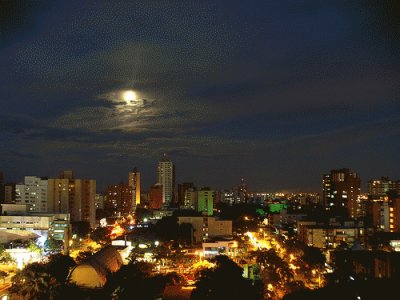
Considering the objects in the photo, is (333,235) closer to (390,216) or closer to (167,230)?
(390,216)

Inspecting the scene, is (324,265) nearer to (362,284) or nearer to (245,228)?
(362,284)

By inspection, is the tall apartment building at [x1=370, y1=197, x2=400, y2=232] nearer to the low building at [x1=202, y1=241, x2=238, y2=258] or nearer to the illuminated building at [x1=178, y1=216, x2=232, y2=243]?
the illuminated building at [x1=178, y1=216, x2=232, y2=243]

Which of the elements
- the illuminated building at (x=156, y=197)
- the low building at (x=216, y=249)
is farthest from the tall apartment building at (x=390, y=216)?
the illuminated building at (x=156, y=197)

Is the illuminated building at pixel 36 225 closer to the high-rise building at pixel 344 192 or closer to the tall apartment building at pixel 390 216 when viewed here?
the tall apartment building at pixel 390 216

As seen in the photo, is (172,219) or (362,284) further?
(172,219)

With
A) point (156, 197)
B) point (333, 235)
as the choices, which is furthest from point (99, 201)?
point (333, 235)

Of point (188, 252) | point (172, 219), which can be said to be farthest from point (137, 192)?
point (188, 252)
